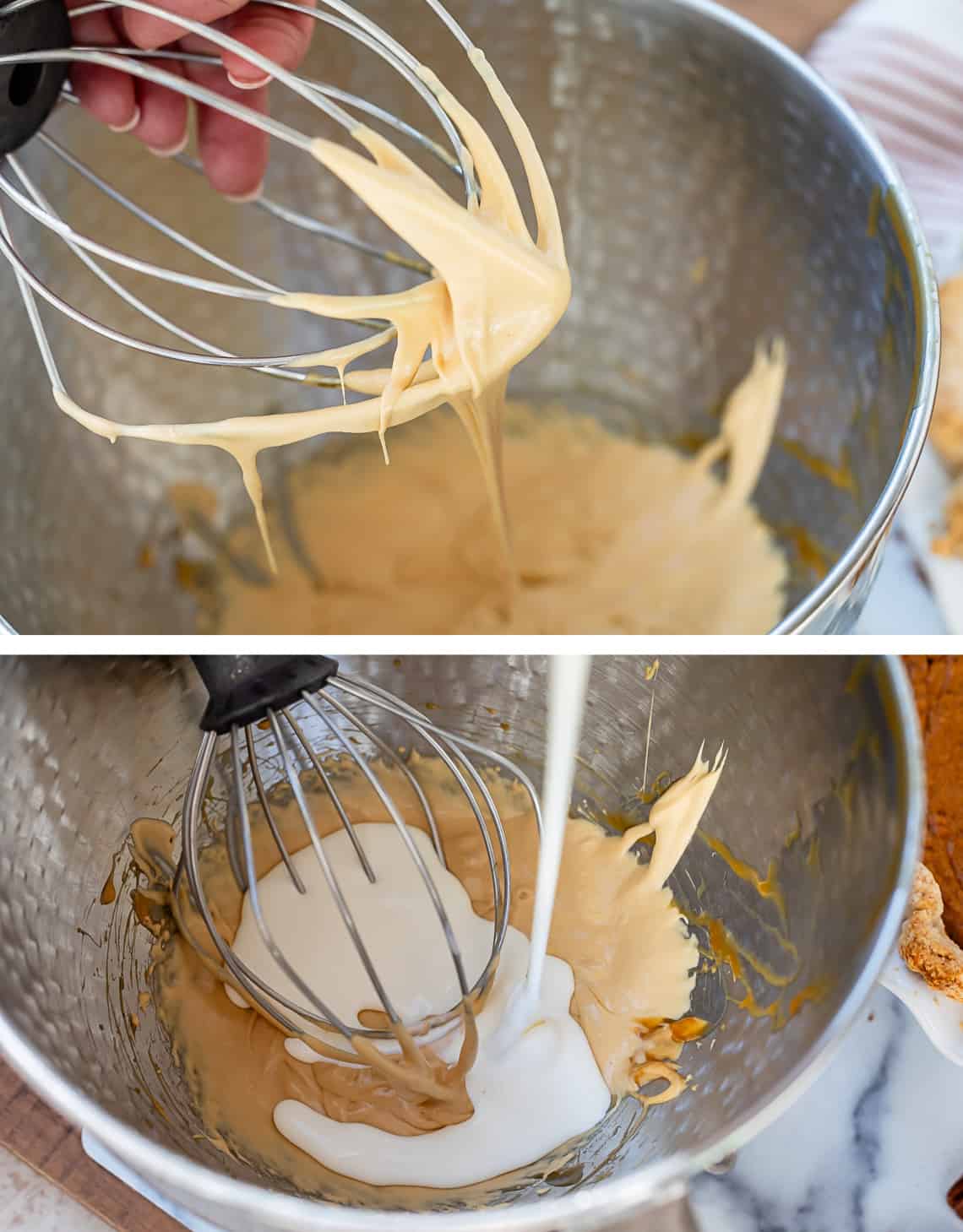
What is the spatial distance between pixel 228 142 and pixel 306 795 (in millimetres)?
369

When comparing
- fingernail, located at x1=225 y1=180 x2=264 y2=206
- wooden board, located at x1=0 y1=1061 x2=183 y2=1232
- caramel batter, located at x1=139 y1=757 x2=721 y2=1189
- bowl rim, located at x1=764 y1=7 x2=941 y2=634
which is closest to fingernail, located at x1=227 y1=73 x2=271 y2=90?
fingernail, located at x1=225 y1=180 x2=264 y2=206

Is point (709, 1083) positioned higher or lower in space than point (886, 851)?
lower

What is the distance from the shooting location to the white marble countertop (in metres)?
0.54

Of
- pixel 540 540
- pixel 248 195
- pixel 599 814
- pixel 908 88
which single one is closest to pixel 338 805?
pixel 599 814

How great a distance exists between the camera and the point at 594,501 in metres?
0.77

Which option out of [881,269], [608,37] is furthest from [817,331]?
[608,37]

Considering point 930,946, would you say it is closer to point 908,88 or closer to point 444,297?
point 444,297

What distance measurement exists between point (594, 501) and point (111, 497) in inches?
11.8

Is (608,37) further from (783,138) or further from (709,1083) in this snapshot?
(709,1083)

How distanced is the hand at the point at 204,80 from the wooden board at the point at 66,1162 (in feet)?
1.60

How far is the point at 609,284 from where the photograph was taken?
77 centimetres

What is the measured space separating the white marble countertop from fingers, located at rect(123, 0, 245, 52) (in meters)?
0.54

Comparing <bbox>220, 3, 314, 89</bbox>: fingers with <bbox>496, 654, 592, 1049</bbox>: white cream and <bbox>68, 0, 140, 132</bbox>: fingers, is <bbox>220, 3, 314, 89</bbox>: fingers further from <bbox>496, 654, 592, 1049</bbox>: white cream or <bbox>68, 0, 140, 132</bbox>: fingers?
<bbox>496, 654, 592, 1049</bbox>: white cream

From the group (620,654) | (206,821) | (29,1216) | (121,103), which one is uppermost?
(121,103)
